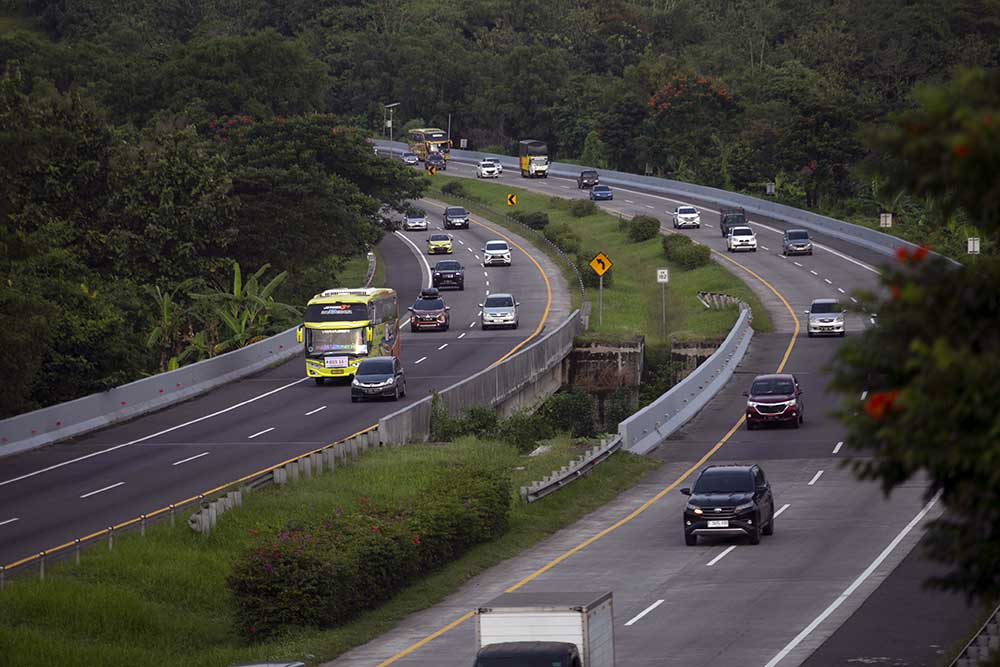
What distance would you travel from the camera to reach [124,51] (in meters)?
164

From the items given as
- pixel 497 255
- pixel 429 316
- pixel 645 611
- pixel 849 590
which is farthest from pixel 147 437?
pixel 497 255

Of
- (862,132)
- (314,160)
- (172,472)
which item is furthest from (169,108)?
(862,132)

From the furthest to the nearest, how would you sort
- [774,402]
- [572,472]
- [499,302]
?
[499,302] < [774,402] < [572,472]

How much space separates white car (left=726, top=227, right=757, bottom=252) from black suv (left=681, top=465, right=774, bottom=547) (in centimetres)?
6514

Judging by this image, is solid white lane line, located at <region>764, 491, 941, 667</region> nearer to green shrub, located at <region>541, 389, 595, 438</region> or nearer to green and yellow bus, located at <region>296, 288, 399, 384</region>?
green and yellow bus, located at <region>296, 288, 399, 384</region>

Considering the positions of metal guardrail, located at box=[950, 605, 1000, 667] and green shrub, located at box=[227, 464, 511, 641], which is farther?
green shrub, located at box=[227, 464, 511, 641]

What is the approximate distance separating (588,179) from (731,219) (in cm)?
3180

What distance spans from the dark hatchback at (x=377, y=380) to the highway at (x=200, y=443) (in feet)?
1.51

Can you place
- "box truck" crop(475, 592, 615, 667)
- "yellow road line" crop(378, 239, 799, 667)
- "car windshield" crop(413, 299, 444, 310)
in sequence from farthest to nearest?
"car windshield" crop(413, 299, 444, 310), "yellow road line" crop(378, 239, 799, 667), "box truck" crop(475, 592, 615, 667)

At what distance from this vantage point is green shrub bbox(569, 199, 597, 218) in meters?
121

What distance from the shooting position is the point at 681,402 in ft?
172

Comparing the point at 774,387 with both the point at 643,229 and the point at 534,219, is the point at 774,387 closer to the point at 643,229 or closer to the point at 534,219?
the point at 643,229

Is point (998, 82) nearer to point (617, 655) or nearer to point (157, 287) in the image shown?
point (617, 655)

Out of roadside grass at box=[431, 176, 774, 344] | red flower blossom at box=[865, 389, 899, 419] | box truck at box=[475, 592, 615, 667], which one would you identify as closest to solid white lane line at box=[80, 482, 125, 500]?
box truck at box=[475, 592, 615, 667]
